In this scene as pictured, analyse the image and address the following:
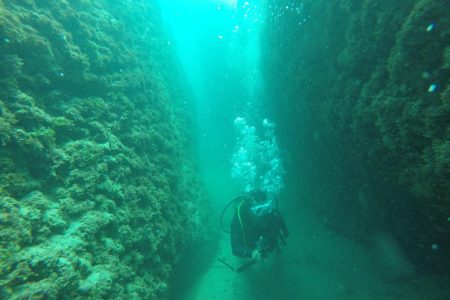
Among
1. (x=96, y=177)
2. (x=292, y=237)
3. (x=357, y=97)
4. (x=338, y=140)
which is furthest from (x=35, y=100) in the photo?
(x=292, y=237)

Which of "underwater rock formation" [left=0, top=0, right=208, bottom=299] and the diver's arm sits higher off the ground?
"underwater rock formation" [left=0, top=0, right=208, bottom=299]

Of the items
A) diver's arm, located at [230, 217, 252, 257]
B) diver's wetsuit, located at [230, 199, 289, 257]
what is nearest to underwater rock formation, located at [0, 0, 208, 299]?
diver's arm, located at [230, 217, 252, 257]

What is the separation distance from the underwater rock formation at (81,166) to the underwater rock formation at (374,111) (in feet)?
12.2

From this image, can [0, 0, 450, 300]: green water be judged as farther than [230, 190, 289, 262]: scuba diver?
No

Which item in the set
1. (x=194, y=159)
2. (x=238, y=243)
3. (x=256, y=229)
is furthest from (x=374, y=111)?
(x=194, y=159)

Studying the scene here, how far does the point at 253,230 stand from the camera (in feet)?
20.2

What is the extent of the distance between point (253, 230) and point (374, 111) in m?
3.42

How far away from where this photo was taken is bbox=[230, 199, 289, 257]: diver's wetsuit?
6.05 metres

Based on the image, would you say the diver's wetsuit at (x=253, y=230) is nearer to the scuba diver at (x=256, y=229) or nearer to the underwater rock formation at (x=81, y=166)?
the scuba diver at (x=256, y=229)

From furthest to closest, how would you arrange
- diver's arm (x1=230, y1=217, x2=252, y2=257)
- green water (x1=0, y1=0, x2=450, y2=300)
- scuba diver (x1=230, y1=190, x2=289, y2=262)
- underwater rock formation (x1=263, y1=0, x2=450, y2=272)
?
diver's arm (x1=230, y1=217, x2=252, y2=257)
scuba diver (x1=230, y1=190, x2=289, y2=262)
green water (x1=0, y1=0, x2=450, y2=300)
underwater rock formation (x1=263, y1=0, x2=450, y2=272)

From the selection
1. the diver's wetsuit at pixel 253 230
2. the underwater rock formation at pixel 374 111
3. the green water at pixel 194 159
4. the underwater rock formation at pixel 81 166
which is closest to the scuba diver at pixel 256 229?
the diver's wetsuit at pixel 253 230

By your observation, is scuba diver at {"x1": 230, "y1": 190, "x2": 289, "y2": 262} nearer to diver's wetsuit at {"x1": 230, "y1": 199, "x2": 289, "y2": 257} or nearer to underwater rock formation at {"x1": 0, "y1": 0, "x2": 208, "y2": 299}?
diver's wetsuit at {"x1": 230, "y1": 199, "x2": 289, "y2": 257}

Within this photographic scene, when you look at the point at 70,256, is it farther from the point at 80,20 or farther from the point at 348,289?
the point at 348,289

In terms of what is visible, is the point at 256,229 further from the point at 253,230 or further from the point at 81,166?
the point at 81,166
